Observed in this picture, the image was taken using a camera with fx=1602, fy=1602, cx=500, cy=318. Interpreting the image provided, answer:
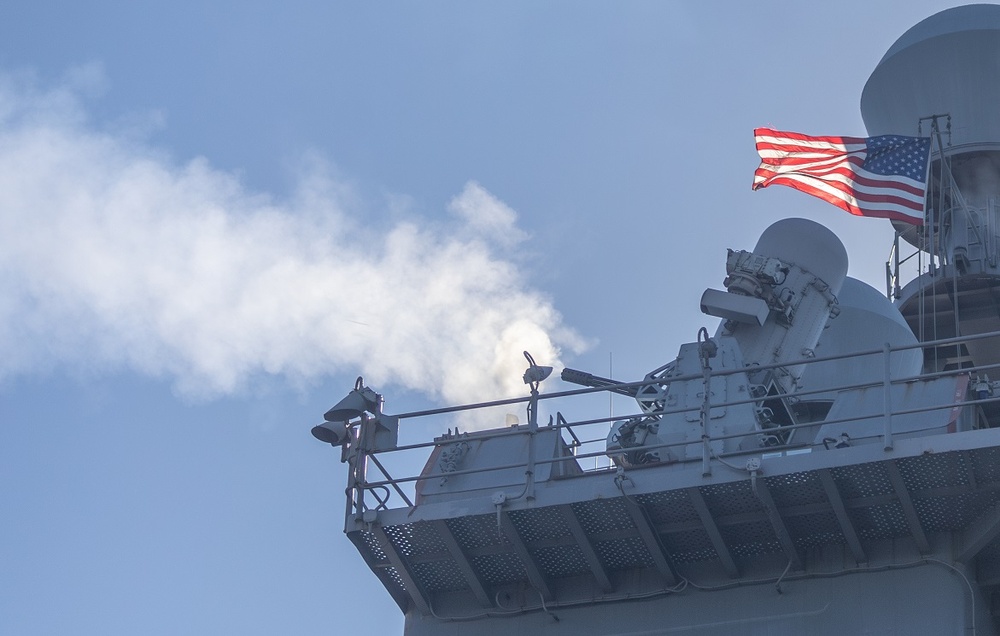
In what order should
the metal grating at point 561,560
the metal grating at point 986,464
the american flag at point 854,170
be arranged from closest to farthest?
the metal grating at point 986,464, the metal grating at point 561,560, the american flag at point 854,170

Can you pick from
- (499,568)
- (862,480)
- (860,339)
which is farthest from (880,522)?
(860,339)

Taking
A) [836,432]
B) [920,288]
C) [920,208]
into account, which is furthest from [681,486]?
[920,288]

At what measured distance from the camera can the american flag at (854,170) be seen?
20.5 m

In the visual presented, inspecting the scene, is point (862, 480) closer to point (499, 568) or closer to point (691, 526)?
point (691, 526)

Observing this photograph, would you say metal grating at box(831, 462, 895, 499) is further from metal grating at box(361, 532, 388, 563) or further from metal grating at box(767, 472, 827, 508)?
metal grating at box(361, 532, 388, 563)

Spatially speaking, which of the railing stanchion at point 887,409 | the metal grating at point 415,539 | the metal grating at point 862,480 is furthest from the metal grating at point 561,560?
the railing stanchion at point 887,409

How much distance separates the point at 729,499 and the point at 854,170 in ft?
22.5

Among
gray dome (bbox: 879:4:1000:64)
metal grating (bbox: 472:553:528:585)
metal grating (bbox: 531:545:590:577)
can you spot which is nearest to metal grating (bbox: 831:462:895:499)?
metal grating (bbox: 531:545:590:577)

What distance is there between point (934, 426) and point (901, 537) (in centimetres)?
128

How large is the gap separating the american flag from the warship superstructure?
1.09 metres

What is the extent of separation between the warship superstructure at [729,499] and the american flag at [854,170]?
109cm

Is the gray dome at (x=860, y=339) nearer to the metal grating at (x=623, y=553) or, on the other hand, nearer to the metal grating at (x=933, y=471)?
the metal grating at (x=623, y=553)

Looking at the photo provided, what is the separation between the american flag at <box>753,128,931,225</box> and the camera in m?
20.5

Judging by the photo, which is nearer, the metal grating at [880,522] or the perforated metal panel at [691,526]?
the perforated metal panel at [691,526]
